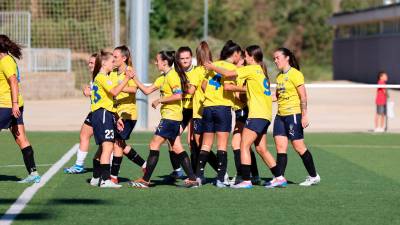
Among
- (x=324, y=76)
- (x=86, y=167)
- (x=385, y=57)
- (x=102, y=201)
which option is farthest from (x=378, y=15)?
(x=102, y=201)

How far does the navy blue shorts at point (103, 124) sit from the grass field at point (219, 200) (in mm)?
646

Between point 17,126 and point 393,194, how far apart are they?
4.59 meters

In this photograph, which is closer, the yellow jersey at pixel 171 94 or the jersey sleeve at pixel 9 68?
the jersey sleeve at pixel 9 68

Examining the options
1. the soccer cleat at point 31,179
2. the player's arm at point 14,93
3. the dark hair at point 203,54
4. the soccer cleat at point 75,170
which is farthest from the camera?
the soccer cleat at point 75,170

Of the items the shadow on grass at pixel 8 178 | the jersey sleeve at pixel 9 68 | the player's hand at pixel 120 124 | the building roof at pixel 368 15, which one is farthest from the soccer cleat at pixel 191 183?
the building roof at pixel 368 15

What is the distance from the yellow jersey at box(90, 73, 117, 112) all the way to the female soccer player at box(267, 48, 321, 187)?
2029mm

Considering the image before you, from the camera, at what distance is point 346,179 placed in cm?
1330

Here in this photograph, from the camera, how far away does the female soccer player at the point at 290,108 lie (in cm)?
1222

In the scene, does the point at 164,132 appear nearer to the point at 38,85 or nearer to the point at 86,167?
the point at 86,167

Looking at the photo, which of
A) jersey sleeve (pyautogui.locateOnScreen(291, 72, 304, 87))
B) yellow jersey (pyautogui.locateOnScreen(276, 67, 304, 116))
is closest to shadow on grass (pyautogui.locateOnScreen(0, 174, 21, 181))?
yellow jersey (pyautogui.locateOnScreen(276, 67, 304, 116))

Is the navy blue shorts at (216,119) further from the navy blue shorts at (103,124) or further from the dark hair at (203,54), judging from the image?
the navy blue shorts at (103,124)

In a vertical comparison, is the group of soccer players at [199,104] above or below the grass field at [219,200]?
→ above

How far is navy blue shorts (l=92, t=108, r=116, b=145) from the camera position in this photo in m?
12.1

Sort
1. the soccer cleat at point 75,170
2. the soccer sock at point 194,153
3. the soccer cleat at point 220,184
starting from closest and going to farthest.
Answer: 1. the soccer cleat at point 220,184
2. the soccer sock at point 194,153
3. the soccer cleat at point 75,170
